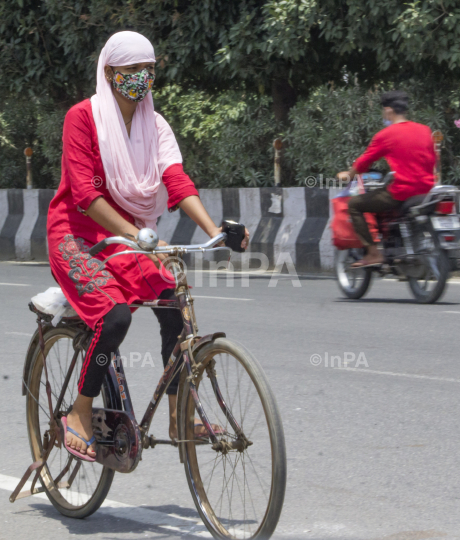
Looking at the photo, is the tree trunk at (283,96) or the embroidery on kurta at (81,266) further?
the tree trunk at (283,96)

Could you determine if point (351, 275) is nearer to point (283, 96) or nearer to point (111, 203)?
point (283, 96)

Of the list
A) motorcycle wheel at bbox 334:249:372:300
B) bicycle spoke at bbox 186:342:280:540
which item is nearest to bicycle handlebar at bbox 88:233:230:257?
bicycle spoke at bbox 186:342:280:540

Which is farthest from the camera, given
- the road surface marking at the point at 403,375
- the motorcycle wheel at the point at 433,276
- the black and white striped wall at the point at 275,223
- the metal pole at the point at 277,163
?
the metal pole at the point at 277,163

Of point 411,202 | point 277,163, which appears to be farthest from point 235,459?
point 277,163

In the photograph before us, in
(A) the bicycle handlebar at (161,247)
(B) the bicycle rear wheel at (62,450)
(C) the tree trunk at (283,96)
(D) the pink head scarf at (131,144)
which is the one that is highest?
(C) the tree trunk at (283,96)

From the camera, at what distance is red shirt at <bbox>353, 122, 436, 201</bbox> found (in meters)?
9.46

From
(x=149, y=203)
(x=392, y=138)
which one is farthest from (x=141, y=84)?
(x=392, y=138)

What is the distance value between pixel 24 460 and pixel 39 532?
3.16ft

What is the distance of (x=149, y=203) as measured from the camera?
3785mm

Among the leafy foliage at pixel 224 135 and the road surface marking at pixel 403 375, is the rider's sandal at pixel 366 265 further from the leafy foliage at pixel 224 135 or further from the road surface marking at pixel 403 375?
the leafy foliage at pixel 224 135

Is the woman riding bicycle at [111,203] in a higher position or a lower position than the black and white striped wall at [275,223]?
higher

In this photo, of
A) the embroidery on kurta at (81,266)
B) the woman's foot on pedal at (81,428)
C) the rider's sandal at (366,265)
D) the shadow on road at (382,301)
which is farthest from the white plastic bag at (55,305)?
the rider's sandal at (366,265)

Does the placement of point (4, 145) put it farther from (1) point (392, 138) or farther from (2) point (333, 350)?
(2) point (333, 350)

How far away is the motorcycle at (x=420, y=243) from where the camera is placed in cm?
945
